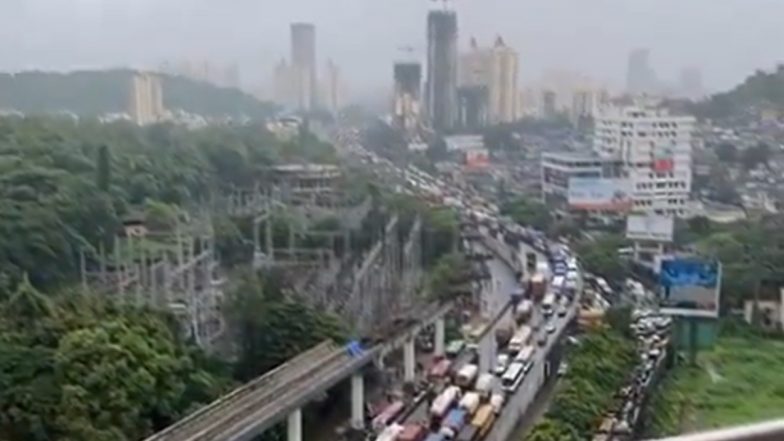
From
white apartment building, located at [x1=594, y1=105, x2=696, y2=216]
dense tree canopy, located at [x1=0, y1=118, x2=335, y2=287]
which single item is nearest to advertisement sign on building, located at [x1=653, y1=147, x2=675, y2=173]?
white apartment building, located at [x1=594, y1=105, x2=696, y2=216]

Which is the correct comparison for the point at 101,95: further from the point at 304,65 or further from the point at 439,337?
the point at 439,337

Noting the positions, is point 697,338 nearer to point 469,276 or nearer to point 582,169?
point 469,276

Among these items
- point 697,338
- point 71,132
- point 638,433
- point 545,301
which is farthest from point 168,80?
point 638,433

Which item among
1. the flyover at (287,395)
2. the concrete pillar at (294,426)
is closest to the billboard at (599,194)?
the flyover at (287,395)

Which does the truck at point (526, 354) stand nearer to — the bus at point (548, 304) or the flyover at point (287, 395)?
the flyover at point (287, 395)

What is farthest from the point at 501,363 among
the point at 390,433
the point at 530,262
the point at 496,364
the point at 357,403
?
the point at 530,262

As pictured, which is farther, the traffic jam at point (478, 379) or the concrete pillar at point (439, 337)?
the concrete pillar at point (439, 337)
